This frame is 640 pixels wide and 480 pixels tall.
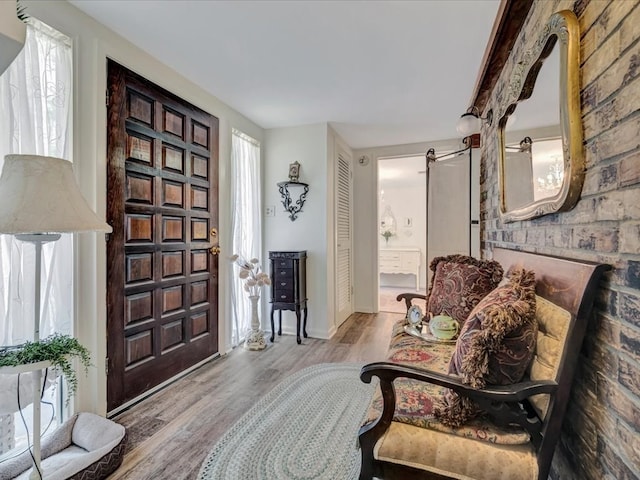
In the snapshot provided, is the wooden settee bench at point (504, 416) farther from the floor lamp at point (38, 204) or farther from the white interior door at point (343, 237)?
the white interior door at point (343, 237)

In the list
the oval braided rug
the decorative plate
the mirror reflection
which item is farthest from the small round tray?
the mirror reflection

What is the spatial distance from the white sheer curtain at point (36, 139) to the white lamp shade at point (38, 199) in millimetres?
488

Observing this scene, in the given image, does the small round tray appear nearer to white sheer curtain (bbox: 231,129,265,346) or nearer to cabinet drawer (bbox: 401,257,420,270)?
white sheer curtain (bbox: 231,129,265,346)

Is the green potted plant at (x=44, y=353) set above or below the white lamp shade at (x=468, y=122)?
below

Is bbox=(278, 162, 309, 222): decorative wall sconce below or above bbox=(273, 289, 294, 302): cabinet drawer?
above

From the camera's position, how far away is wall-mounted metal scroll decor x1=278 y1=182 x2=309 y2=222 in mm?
3498

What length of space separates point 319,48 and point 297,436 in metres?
2.39

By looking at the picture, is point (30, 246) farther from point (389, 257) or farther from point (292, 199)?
point (389, 257)

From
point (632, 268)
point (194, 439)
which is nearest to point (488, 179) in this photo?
point (632, 268)

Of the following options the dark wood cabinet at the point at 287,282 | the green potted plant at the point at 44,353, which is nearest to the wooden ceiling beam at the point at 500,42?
the dark wood cabinet at the point at 287,282

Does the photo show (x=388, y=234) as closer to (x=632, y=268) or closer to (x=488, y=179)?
(x=488, y=179)

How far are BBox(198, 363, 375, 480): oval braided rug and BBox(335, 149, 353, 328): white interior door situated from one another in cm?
166

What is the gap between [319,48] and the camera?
207 cm

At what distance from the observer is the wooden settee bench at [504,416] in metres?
0.91
